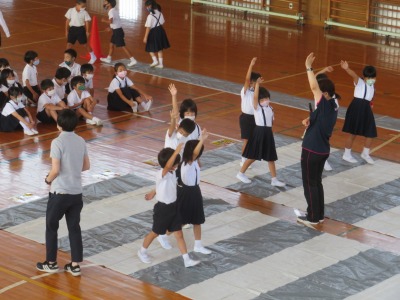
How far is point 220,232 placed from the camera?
1020 centimetres

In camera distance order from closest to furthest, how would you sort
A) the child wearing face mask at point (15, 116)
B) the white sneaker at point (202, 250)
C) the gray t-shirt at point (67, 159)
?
the gray t-shirt at point (67, 159)
the white sneaker at point (202, 250)
the child wearing face mask at point (15, 116)

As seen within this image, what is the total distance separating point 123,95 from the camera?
48.8 ft

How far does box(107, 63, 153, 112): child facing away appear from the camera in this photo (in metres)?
14.8

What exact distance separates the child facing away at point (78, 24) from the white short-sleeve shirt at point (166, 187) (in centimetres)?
942

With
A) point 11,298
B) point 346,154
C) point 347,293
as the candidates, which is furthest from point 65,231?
point 346,154

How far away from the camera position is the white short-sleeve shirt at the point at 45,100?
13.9 metres

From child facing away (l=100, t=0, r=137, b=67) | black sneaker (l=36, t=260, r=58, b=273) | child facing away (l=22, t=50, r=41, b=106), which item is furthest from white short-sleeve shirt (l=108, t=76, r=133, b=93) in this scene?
black sneaker (l=36, t=260, r=58, b=273)

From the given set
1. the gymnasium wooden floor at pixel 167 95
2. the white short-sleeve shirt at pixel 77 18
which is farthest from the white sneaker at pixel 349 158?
the white short-sleeve shirt at pixel 77 18

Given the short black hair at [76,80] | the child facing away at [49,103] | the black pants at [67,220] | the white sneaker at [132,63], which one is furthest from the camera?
the white sneaker at [132,63]

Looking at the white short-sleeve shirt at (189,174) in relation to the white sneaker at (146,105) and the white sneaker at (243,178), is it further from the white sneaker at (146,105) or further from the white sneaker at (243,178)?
the white sneaker at (146,105)

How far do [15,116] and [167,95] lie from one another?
332cm

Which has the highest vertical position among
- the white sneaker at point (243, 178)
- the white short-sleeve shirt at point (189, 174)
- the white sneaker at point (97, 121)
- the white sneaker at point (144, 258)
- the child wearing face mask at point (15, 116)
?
the white short-sleeve shirt at point (189, 174)

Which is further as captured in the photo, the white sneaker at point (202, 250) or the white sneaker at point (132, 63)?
the white sneaker at point (132, 63)

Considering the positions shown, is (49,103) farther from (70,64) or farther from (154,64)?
(154,64)
